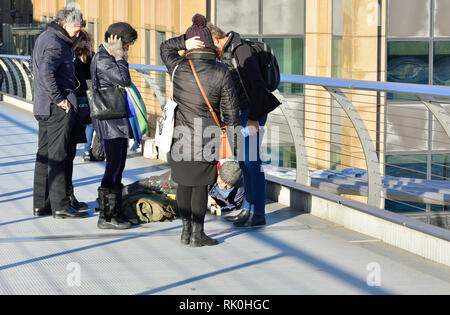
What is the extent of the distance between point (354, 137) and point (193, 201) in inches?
207

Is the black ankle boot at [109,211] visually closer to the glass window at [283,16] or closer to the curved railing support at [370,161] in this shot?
the curved railing support at [370,161]

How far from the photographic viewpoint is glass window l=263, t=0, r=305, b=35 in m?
24.8

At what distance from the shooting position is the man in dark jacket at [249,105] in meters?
6.66

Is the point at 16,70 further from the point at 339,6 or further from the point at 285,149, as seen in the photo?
the point at 339,6

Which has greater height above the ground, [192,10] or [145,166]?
[192,10]

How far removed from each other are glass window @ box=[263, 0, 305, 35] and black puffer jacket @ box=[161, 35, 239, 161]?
18971 millimetres

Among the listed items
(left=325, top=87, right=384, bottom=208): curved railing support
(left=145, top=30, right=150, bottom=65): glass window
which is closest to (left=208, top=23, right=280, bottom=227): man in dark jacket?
(left=325, top=87, right=384, bottom=208): curved railing support

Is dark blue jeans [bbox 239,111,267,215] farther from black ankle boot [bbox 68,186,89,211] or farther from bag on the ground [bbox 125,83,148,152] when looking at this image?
black ankle boot [bbox 68,186,89,211]

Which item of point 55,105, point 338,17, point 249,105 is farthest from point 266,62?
point 338,17

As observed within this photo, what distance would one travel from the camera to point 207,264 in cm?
576
